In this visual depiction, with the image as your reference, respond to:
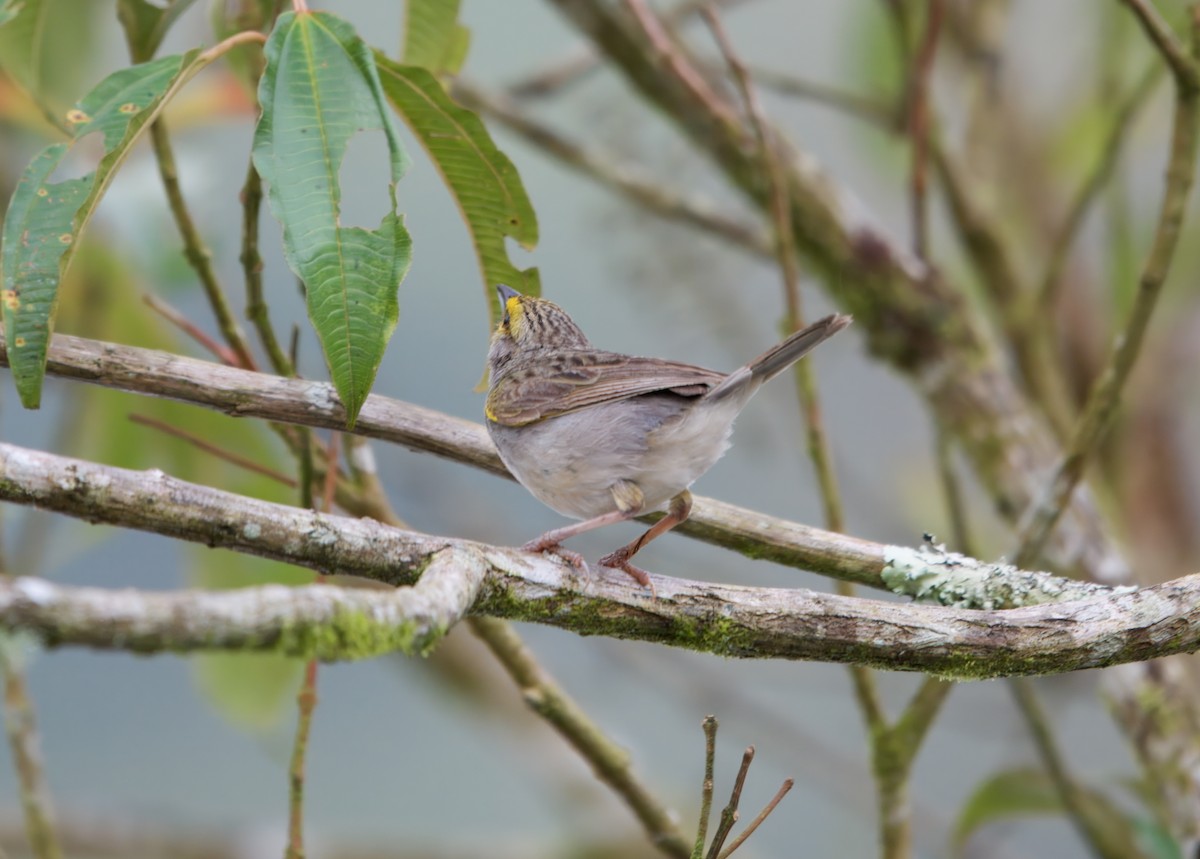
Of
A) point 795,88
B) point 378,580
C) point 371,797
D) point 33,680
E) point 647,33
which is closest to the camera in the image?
point 378,580

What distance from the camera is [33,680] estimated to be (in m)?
7.47

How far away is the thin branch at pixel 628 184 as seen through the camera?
473 centimetres

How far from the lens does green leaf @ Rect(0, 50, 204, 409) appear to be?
205 cm

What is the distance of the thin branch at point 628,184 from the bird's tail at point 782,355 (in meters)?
1.99

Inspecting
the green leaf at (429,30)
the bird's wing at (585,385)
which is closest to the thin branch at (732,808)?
the bird's wing at (585,385)

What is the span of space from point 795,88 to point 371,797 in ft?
19.4

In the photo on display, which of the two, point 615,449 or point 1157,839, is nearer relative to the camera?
point 615,449

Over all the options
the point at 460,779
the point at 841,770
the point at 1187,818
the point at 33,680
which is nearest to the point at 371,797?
the point at 460,779

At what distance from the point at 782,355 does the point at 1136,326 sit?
1034 mm

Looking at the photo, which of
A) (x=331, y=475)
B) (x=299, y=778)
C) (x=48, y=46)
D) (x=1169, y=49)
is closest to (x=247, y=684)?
(x=299, y=778)

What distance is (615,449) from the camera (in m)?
2.85

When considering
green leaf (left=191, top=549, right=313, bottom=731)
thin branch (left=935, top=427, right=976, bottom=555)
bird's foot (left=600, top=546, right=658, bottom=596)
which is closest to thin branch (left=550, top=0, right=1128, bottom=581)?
thin branch (left=935, top=427, right=976, bottom=555)

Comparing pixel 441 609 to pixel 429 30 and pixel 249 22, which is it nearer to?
pixel 429 30

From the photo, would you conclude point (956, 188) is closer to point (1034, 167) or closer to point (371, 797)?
point (1034, 167)
